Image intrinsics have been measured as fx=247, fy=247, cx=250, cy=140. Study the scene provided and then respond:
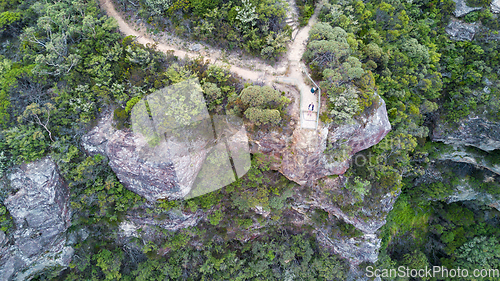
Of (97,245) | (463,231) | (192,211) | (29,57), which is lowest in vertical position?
(463,231)

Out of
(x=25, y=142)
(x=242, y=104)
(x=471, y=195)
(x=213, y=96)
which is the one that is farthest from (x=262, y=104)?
→ (x=471, y=195)

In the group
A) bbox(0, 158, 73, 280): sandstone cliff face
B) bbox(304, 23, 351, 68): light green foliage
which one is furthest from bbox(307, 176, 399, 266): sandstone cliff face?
bbox(0, 158, 73, 280): sandstone cliff face

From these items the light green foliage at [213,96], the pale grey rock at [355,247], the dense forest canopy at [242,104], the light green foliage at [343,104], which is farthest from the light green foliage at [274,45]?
the pale grey rock at [355,247]

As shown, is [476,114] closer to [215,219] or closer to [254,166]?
[254,166]

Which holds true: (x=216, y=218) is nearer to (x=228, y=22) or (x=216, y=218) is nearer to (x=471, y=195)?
(x=228, y=22)

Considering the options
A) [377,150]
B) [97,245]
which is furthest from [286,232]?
[97,245]
